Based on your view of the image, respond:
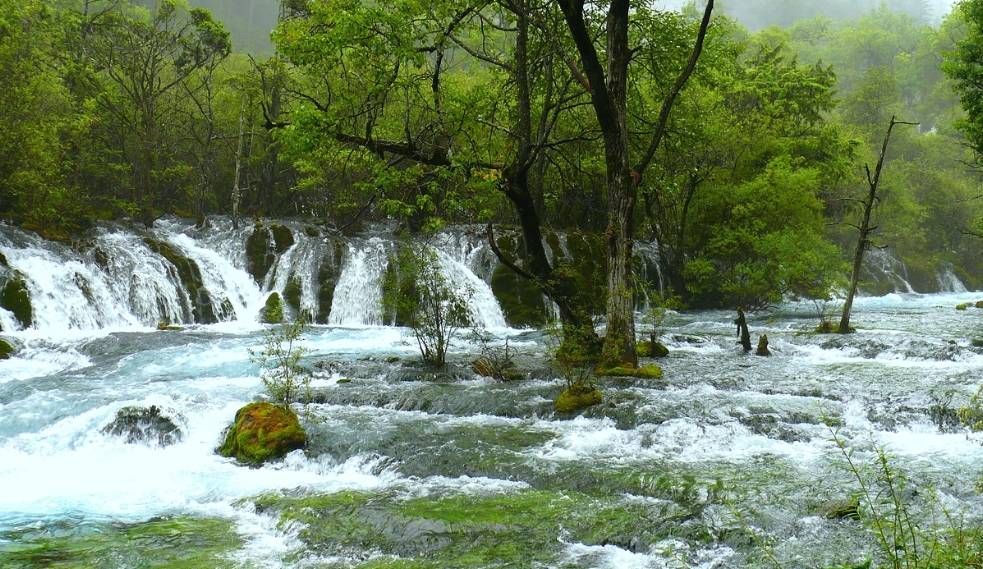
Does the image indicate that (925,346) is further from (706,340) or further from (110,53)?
(110,53)

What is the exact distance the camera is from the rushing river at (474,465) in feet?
19.2

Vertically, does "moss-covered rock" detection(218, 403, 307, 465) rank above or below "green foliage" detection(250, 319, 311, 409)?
below

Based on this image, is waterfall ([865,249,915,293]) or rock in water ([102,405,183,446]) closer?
rock in water ([102,405,183,446])

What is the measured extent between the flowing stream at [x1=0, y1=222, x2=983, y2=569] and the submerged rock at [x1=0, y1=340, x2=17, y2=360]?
259 millimetres

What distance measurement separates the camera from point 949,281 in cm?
4278

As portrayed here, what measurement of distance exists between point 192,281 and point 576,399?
17.0 meters

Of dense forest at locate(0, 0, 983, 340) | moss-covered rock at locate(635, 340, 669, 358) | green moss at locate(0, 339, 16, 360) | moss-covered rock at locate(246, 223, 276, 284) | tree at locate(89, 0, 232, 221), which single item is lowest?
moss-covered rock at locate(635, 340, 669, 358)

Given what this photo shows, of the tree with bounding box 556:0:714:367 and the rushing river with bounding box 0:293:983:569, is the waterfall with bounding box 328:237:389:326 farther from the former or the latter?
the tree with bounding box 556:0:714:367

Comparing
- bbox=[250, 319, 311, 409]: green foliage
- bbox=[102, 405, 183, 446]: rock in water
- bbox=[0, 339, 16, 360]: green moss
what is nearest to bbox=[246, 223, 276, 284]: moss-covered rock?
bbox=[0, 339, 16, 360]: green moss

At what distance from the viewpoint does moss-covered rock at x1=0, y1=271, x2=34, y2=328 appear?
58.6 ft

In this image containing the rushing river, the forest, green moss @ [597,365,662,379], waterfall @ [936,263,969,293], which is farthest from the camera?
waterfall @ [936,263,969,293]

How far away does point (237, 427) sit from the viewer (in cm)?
931

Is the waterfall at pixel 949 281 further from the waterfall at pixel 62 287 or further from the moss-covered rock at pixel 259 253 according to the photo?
the waterfall at pixel 62 287

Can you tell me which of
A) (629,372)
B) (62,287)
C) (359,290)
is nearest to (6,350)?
(62,287)
